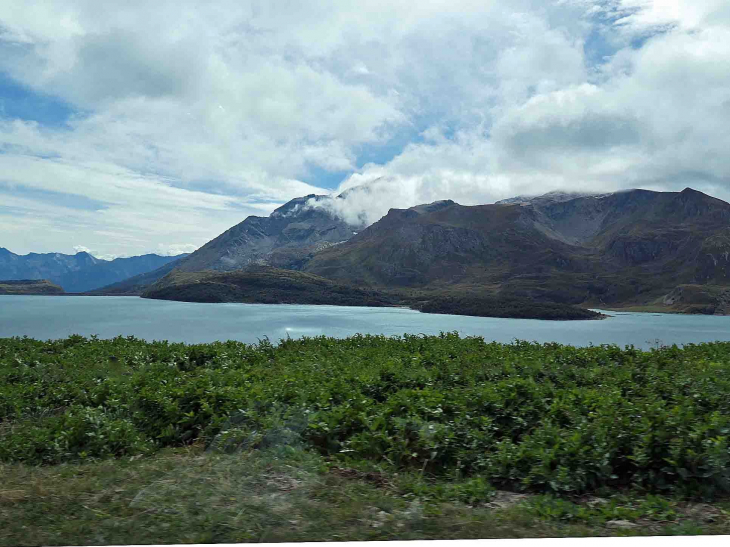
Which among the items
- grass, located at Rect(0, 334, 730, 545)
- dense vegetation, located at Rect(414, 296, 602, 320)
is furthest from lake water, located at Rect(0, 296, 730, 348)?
grass, located at Rect(0, 334, 730, 545)

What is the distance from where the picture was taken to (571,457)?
5.59 metres

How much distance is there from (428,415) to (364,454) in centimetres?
100

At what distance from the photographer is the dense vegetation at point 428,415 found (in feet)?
18.4

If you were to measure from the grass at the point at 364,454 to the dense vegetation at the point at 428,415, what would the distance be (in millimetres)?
25

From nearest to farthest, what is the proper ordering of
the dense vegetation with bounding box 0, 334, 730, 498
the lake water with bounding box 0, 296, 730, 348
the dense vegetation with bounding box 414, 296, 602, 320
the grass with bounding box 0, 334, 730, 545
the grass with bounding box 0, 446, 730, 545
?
the grass with bounding box 0, 446, 730, 545 → the grass with bounding box 0, 334, 730, 545 → the dense vegetation with bounding box 0, 334, 730, 498 → the lake water with bounding box 0, 296, 730, 348 → the dense vegetation with bounding box 414, 296, 602, 320

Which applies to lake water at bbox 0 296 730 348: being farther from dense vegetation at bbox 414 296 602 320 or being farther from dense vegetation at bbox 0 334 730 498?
dense vegetation at bbox 0 334 730 498

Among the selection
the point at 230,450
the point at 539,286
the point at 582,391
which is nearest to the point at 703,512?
the point at 582,391

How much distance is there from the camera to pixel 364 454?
6238 mm

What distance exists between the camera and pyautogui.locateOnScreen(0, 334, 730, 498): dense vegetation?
5605 mm

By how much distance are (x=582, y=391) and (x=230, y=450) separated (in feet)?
16.2

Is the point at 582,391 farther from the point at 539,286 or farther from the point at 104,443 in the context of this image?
the point at 539,286

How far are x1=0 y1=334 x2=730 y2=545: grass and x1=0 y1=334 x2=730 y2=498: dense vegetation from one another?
0.02 metres

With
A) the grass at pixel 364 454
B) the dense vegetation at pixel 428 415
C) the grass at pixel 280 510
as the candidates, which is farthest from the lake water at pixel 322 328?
the grass at pixel 280 510

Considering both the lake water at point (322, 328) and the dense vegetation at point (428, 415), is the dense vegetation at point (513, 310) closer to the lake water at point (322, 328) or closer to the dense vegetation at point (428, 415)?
the lake water at point (322, 328)
